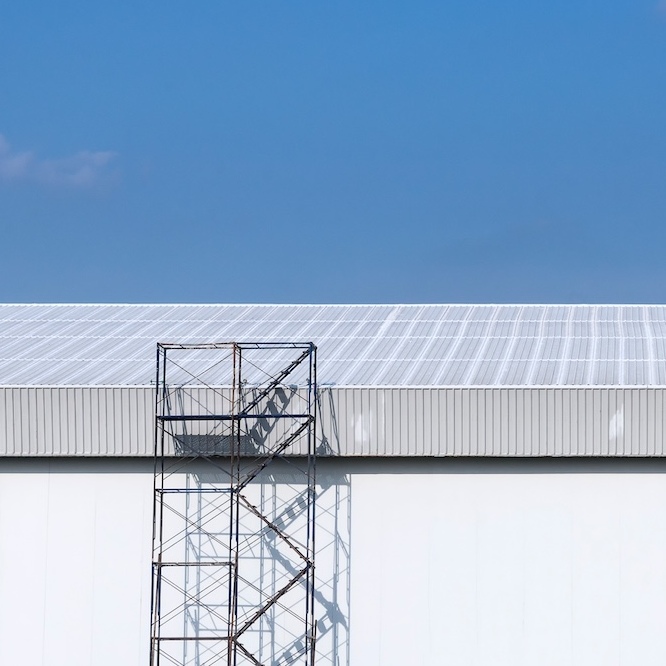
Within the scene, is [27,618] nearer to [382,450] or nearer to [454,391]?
[382,450]

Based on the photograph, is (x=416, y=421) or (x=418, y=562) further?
(x=418, y=562)

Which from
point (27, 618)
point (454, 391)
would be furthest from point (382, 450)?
point (27, 618)

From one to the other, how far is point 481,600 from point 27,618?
9014 millimetres

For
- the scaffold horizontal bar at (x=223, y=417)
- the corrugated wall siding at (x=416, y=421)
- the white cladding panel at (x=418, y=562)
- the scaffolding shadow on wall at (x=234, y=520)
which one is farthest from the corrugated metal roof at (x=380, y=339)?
the white cladding panel at (x=418, y=562)

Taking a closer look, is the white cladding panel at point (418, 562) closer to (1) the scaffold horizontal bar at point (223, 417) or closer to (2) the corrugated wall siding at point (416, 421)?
(2) the corrugated wall siding at point (416, 421)

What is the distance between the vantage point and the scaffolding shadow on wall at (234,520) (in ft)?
78.2

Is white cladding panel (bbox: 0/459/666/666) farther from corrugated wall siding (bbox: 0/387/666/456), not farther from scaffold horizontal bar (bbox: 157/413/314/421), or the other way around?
scaffold horizontal bar (bbox: 157/413/314/421)

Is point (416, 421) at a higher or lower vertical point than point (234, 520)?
higher

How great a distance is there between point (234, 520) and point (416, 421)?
13.6 ft

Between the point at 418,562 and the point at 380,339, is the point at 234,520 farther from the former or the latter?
the point at 380,339

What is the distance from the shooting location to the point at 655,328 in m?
31.0

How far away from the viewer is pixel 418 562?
2375cm

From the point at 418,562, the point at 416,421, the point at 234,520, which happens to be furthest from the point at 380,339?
the point at 418,562

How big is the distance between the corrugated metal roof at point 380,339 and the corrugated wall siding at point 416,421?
82cm
